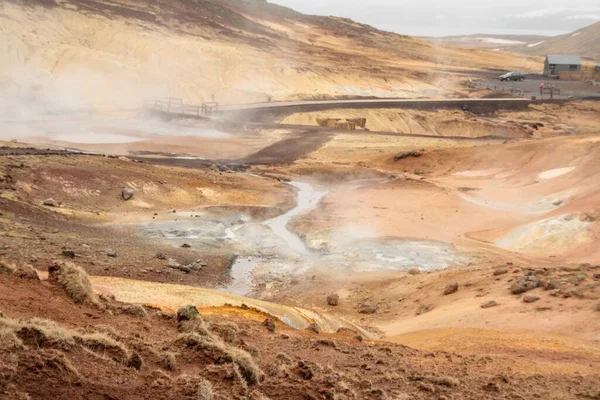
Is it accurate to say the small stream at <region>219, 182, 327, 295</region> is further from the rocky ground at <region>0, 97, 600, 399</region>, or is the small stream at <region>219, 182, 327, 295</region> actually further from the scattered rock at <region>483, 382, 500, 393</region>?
the scattered rock at <region>483, 382, 500, 393</region>

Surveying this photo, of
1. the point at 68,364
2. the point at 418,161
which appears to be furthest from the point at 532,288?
the point at 418,161

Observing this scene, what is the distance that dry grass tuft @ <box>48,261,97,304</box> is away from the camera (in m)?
10.6

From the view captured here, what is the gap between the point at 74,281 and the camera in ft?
35.3

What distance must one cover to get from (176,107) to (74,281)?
46.6 m

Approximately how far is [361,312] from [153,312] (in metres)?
8.49

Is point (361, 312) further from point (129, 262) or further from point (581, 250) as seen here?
point (581, 250)

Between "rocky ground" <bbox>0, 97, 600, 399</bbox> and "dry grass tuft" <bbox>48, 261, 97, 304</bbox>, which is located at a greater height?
"dry grass tuft" <bbox>48, 261, 97, 304</bbox>

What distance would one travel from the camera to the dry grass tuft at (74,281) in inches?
418

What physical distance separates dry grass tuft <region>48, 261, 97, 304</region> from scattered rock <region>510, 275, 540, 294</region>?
33.2 ft

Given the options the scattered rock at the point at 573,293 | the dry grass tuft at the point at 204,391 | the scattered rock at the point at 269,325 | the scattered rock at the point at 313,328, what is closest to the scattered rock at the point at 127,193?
the scattered rock at the point at 313,328

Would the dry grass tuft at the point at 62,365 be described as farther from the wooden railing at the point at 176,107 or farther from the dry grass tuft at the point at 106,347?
the wooden railing at the point at 176,107

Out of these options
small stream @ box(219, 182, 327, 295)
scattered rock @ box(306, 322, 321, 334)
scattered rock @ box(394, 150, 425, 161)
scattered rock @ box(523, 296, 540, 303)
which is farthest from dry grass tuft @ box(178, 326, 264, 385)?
scattered rock @ box(394, 150, 425, 161)

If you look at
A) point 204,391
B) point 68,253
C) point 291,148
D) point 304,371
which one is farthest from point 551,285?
point 291,148

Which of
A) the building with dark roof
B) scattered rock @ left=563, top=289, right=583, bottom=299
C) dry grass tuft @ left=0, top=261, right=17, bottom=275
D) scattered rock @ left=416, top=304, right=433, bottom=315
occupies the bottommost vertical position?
scattered rock @ left=416, top=304, right=433, bottom=315
